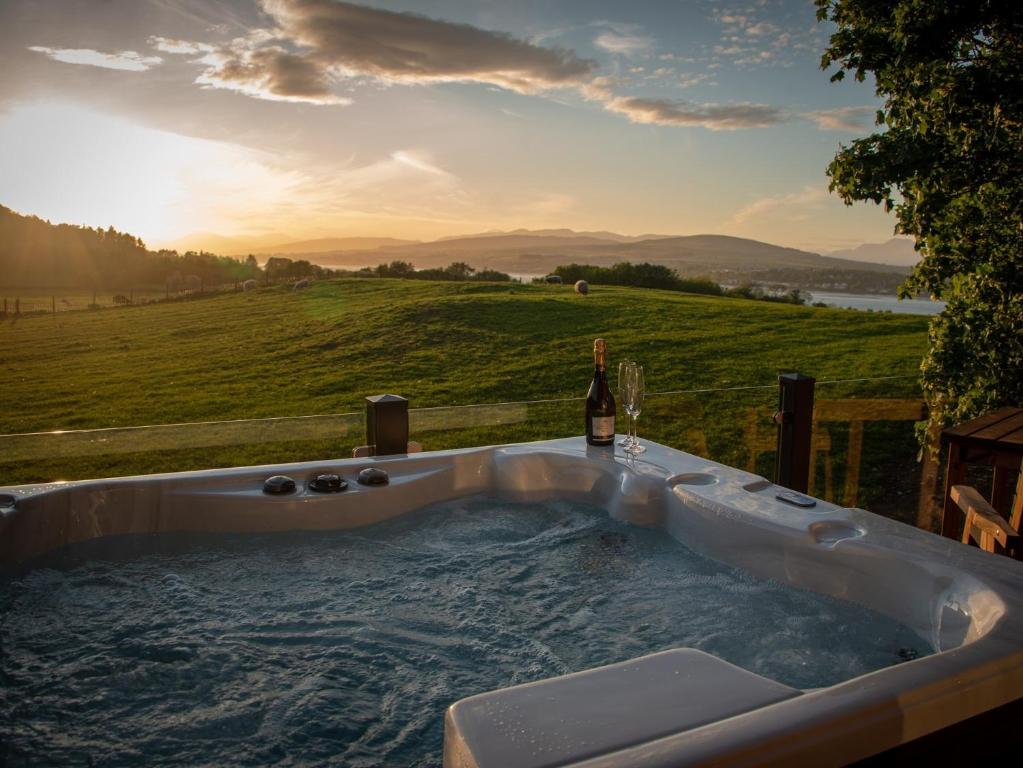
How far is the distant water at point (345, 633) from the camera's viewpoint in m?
1.22

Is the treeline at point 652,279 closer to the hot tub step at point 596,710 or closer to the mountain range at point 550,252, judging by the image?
the mountain range at point 550,252

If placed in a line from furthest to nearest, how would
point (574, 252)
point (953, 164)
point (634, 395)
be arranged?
point (574, 252), point (953, 164), point (634, 395)

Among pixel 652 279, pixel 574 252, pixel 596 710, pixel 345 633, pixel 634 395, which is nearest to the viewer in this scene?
pixel 596 710

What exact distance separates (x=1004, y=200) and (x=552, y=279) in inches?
456

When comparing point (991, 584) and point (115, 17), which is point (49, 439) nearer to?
point (991, 584)

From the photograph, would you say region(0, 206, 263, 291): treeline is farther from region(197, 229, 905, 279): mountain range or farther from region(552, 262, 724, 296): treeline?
region(552, 262, 724, 296): treeline

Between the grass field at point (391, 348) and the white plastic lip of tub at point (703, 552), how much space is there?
6388 mm

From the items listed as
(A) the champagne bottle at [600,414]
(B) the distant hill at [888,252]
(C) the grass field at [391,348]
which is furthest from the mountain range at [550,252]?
(A) the champagne bottle at [600,414]

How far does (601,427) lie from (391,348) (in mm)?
9083

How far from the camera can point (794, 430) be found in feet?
9.32

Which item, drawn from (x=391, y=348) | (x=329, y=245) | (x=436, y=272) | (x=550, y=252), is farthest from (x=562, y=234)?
(x=391, y=348)

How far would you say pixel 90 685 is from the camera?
135 centimetres

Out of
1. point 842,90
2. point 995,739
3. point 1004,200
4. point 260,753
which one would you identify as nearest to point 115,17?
point 842,90

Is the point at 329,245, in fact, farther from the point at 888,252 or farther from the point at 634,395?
the point at 634,395
